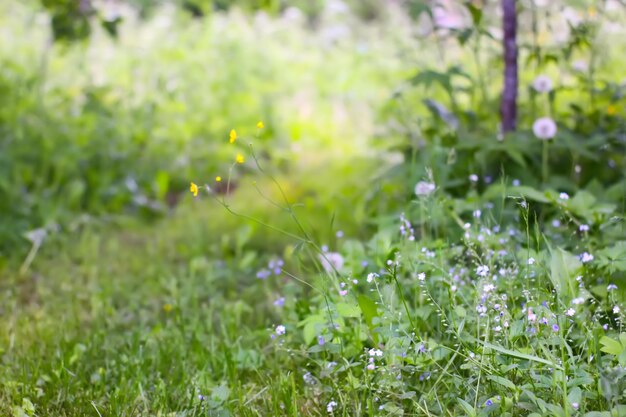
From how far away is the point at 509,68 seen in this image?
10.0 feet

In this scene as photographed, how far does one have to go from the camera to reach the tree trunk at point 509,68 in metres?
3.01

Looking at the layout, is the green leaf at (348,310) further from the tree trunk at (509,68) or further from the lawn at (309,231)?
the tree trunk at (509,68)

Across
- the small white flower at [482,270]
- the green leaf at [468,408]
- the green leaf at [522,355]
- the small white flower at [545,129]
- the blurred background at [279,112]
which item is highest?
the small white flower at [482,270]

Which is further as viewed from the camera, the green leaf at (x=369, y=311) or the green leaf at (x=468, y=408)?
the green leaf at (x=369, y=311)

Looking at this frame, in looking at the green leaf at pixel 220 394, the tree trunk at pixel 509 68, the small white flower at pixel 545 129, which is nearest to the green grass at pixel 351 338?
the green leaf at pixel 220 394

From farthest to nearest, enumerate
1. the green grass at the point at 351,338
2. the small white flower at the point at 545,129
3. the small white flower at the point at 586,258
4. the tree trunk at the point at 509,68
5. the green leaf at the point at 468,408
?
the tree trunk at the point at 509,68, the small white flower at the point at 545,129, the small white flower at the point at 586,258, the green grass at the point at 351,338, the green leaf at the point at 468,408

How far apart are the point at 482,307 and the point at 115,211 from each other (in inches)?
110

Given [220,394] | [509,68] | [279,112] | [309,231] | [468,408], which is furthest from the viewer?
[279,112]

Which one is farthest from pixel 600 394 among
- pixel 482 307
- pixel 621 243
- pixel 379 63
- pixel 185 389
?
pixel 379 63

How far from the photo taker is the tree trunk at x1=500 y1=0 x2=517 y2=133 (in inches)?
119

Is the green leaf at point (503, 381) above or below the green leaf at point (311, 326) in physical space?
above

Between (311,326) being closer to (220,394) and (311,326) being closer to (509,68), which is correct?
(220,394)

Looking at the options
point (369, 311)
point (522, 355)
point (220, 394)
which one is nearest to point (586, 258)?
point (522, 355)

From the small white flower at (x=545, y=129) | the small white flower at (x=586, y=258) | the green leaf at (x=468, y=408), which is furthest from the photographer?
the small white flower at (x=545, y=129)
